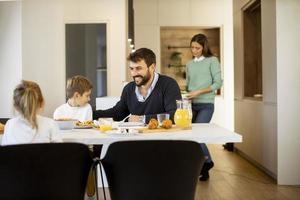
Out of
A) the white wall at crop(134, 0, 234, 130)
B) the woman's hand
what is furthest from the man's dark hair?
the white wall at crop(134, 0, 234, 130)

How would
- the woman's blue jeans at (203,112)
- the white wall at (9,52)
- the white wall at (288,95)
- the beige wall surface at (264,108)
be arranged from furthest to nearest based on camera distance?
1. the white wall at (9,52)
2. the woman's blue jeans at (203,112)
3. the beige wall surface at (264,108)
4. the white wall at (288,95)

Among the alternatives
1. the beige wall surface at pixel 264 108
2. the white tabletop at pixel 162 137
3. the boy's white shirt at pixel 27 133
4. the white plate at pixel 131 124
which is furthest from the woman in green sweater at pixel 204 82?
the boy's white shirt at pixel 27 133

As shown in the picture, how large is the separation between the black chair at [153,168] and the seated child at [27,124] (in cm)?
37

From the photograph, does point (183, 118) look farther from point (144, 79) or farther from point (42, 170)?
point (42, 170)

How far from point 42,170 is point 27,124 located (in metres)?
0.38

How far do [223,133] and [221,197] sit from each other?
1.68 meters

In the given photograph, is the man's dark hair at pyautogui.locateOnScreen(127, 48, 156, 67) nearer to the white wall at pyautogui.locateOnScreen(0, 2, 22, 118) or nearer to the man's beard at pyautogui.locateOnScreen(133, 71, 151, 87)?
the man's beard at pyautogui.locateOnScreen(133, 71, 151, 87)

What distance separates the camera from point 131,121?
8.47 feet

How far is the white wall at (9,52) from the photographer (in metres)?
6.25

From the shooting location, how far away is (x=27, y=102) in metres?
1.83

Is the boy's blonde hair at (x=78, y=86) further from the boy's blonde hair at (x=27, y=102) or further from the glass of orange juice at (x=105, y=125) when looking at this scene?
the boy's blonde hair at (x=27, y=102)

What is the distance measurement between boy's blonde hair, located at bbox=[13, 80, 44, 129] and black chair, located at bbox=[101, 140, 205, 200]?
1.37ft

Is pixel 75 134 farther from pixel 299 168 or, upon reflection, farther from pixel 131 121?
pixel 299 168

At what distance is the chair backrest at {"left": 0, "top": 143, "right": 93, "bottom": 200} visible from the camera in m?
1.47
